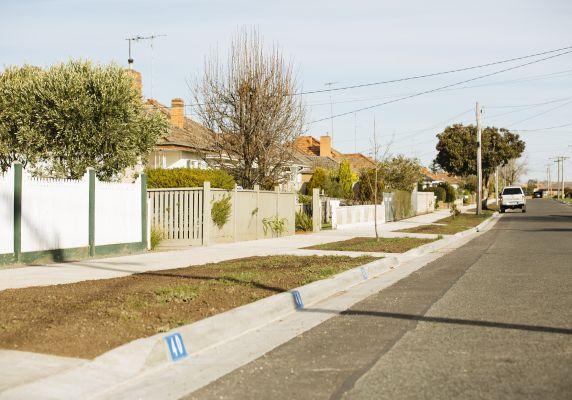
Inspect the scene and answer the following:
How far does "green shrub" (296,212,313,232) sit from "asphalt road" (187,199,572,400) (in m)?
17.6

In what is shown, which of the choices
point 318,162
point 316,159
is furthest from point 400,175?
point 316,159

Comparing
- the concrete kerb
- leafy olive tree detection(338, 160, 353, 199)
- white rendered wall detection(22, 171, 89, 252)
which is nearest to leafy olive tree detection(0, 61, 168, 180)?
white rendered wall detection(22, 171, 89, 252)

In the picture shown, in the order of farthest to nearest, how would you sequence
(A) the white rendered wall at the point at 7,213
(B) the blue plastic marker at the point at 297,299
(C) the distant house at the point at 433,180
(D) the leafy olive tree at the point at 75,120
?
(C) the distant house at the point at 433,180 < (D) the leafy olive tree at the point at 75,120 < (A) the white rendered wall at the point at 7,213 < (B) the blue plastic marker at the point at 297,299

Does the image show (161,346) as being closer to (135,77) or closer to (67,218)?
(67,218)

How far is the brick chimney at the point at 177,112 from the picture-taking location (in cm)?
4138

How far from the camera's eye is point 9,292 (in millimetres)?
10180

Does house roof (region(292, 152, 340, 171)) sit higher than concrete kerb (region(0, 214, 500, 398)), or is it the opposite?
house roof (region(292, 152, 340, 171))

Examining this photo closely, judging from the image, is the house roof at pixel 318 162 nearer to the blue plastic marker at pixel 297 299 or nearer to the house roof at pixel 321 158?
the house roof at pixel 321 158

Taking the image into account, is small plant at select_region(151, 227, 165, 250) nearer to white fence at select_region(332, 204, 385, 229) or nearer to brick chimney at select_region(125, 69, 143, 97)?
brick chimney at select_region(125, 69, 143, 97)

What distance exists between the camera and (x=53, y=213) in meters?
15.3

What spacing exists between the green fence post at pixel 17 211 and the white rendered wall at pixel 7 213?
7 centimetres

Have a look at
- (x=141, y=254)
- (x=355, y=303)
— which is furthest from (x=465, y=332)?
(x=141, y=254)

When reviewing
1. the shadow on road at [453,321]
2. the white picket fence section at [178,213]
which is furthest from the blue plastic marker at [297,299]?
the white picket fence section at [178,213]

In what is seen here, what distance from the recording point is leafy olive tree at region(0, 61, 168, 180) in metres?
20.1
